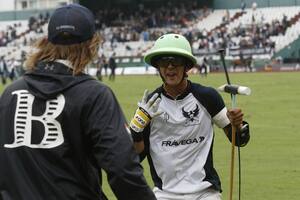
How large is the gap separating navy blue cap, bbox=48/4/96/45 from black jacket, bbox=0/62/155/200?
14cm

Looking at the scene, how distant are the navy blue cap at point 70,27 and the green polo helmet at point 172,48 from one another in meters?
1.92

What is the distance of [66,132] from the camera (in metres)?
3.78

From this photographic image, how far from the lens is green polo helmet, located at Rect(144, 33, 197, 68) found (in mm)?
5844

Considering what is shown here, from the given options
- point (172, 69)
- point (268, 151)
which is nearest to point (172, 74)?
point (172, 69)

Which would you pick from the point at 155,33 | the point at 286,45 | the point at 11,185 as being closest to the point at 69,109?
the point at 11,185

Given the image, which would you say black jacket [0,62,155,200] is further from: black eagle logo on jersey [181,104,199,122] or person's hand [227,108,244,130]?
black eagle logo on jersey [181,104,199,122]

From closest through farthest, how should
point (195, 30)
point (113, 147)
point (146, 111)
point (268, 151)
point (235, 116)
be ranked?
point (113, 147) → point (146, 111) → point (235, 116) → point (268, 151) → point (195, 30)

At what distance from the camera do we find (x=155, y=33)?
241ft

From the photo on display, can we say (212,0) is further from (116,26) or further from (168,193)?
(168,193)

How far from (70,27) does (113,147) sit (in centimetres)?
64

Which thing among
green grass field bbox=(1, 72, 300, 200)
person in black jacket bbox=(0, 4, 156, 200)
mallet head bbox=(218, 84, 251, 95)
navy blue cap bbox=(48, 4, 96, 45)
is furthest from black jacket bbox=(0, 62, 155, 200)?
green grass field bbox=(1, 72, 300, 200)

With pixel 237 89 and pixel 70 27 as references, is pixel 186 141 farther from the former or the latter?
pixel 70 27

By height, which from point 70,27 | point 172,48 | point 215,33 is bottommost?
point 215,33

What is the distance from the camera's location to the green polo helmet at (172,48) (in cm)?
584
